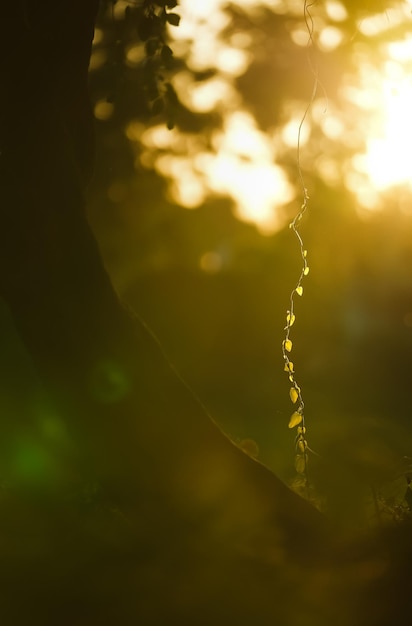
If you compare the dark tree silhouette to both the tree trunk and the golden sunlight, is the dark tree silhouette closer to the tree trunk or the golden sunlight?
the tree trunk

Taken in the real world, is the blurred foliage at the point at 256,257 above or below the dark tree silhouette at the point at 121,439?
above

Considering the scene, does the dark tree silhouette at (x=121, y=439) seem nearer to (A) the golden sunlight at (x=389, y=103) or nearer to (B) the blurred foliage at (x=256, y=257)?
(A) the golden sunlight at (x=389, y=103)

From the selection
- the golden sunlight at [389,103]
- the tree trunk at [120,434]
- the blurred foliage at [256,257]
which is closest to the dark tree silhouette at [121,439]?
the tree trunk at [120,434]

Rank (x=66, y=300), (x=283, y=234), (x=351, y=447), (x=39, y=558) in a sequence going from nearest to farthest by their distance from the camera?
(x=66, y=300)
(x=39, y=558)
(x=351, y=447)
(x=283, y=234)

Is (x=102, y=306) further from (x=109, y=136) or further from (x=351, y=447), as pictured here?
(x=109, y=136)

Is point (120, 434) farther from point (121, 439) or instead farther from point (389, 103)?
point (389, 103)

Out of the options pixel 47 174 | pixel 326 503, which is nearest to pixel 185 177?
pixel 326 503

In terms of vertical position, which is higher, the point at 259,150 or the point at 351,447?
the point at 259,150

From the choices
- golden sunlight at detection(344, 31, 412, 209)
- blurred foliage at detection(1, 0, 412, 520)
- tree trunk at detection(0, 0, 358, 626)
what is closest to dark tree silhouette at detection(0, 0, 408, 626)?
tree trunk at detection(0, 0, 358, 626)
